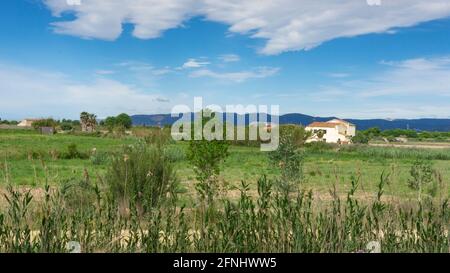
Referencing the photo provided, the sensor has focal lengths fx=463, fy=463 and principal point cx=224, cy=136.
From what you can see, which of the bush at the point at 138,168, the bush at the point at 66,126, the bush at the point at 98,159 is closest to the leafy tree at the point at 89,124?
the bush at the point at 66,126

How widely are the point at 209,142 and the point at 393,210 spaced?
837cm

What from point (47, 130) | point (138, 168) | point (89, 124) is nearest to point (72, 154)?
point (138, 168)

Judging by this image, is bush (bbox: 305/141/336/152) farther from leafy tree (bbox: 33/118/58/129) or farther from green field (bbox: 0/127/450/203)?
leafy tree (bbox: 33/118/58/129)

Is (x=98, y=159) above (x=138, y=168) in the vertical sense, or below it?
below

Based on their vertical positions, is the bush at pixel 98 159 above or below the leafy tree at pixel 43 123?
below

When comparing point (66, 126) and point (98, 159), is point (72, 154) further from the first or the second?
point (66, 126)

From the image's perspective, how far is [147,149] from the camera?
10.7 meters

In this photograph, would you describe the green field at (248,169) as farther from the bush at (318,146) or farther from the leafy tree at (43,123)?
the leafy tree at (43,123)

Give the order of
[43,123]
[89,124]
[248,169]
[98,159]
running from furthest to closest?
[43,123] → [89,124] → [98,159] → [248,169]

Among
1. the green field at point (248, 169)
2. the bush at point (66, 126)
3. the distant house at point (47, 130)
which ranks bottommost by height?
the green field at point (248, 169)

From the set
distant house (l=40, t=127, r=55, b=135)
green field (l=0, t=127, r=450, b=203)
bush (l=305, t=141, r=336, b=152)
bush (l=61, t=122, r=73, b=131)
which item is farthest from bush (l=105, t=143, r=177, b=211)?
bush (l=61, t=122, r=73, b=131)

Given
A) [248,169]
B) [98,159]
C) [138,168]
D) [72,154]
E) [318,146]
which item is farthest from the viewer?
[318,146]

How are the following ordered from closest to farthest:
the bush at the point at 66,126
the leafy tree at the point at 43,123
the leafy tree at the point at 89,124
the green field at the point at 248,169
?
the green field at the point at 248,169 → the leafy tree at the point at 89,124 → the leafy tree at the point at 43,123 → the bush at the point at 66,126
